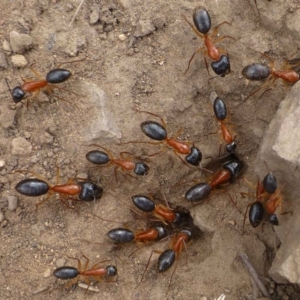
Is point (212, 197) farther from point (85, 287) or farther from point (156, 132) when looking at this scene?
point (85, 287)

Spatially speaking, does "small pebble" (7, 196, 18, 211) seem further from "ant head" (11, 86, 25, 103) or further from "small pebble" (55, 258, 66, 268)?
"ant head" (11, 86, 25, 103)


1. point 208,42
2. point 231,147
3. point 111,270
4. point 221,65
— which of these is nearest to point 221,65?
point 221,65

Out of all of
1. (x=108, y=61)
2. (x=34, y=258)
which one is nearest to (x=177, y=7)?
(x=108, y=61)

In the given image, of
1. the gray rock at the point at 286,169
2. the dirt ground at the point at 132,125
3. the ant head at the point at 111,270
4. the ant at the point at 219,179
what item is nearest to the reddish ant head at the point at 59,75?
the dirt ground at the point at 132,125

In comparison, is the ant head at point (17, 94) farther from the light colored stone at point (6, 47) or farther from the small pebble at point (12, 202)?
the small pebble at point (12, 202)

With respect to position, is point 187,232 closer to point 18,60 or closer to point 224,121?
point 224,121

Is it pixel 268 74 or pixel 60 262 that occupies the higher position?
pixel 268 74
